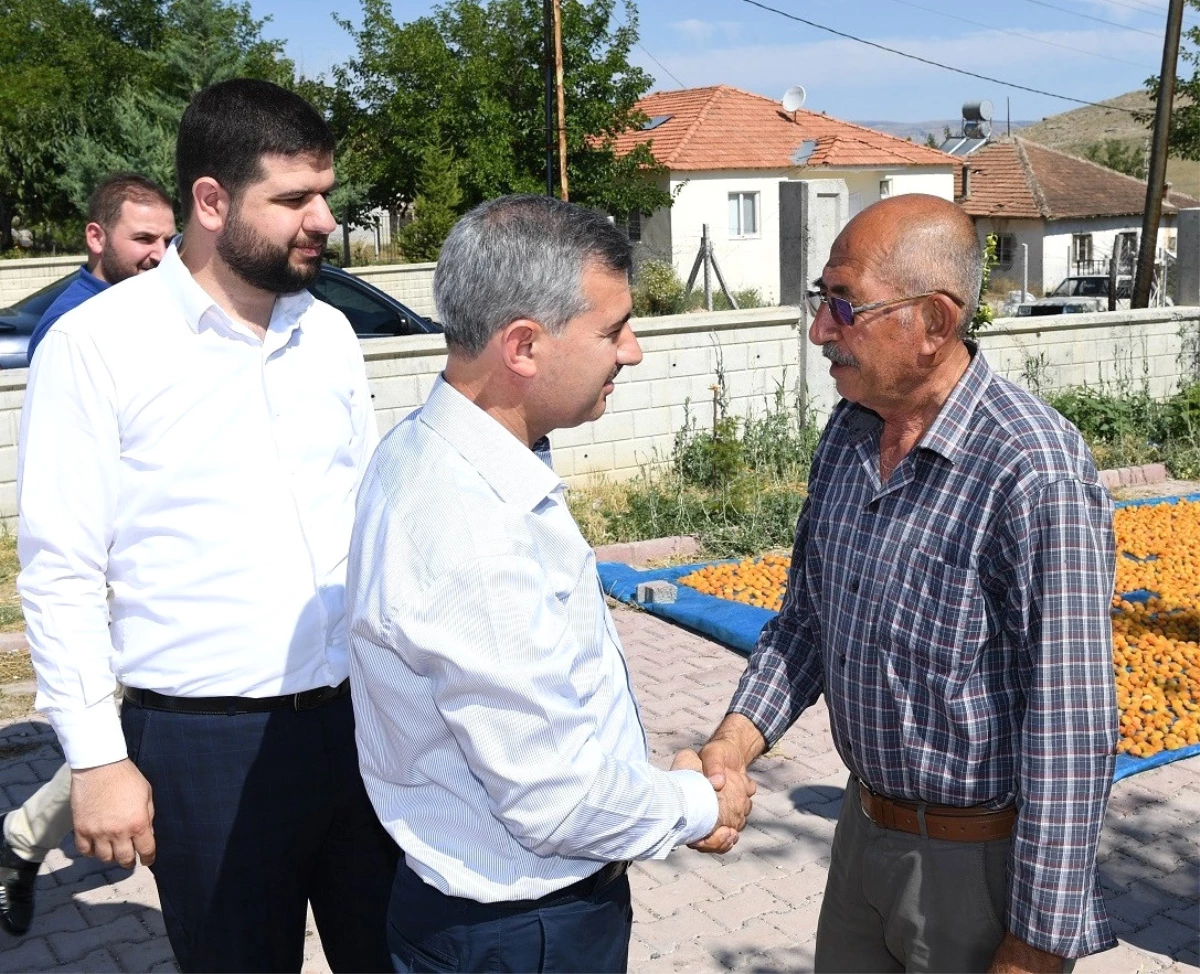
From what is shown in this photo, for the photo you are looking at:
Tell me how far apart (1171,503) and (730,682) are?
533 cm

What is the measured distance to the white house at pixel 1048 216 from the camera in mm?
44812

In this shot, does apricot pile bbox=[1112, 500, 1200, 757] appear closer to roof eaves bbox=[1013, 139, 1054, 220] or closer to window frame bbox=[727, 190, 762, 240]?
window frame bbox=[727, 190, 762, 240]

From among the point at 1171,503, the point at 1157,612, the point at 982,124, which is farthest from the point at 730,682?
the point at 982,124

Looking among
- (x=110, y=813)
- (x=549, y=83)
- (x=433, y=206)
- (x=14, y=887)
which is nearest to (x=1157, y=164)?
(x=549, y=83)

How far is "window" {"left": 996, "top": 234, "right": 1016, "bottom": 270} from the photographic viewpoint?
45.7 meters

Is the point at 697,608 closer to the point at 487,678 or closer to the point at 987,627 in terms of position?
the point at 987,627

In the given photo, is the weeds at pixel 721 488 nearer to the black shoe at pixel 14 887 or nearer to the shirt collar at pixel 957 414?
the black shoe at pixel 14 887

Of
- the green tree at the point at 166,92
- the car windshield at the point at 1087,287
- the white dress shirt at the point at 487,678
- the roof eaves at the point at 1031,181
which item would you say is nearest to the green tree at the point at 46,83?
the green tree at the point at 166,92

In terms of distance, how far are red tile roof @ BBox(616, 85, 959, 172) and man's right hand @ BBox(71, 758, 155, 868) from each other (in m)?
35.2

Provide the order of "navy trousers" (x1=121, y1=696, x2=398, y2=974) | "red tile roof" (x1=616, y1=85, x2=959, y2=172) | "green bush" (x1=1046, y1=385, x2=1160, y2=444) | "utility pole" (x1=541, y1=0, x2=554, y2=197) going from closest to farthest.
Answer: "navy trousers" (x1=121, y1=696, x2=398, y2=974) → "green bush" (x1=1046, y1=385, x2=1160, y2=444) → "utility pole" (x1=541, y1=0, x2=554, y2=197) → "red tile roof" (x1=616, y1=85, x2=959, y2=172)

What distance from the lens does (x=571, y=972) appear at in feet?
7.00

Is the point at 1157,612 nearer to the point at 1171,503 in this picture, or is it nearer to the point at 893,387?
the point at 1171,503

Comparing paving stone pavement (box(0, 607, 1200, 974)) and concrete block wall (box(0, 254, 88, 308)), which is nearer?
paving stone pavement (box(0, 607, 1200, 974))

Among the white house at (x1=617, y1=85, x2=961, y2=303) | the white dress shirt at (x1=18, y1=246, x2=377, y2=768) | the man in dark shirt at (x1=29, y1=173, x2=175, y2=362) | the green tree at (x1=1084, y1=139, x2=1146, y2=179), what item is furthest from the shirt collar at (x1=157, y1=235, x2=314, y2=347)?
the green tree at (x1=1084, y1=139, x2=1146, y2=179)
